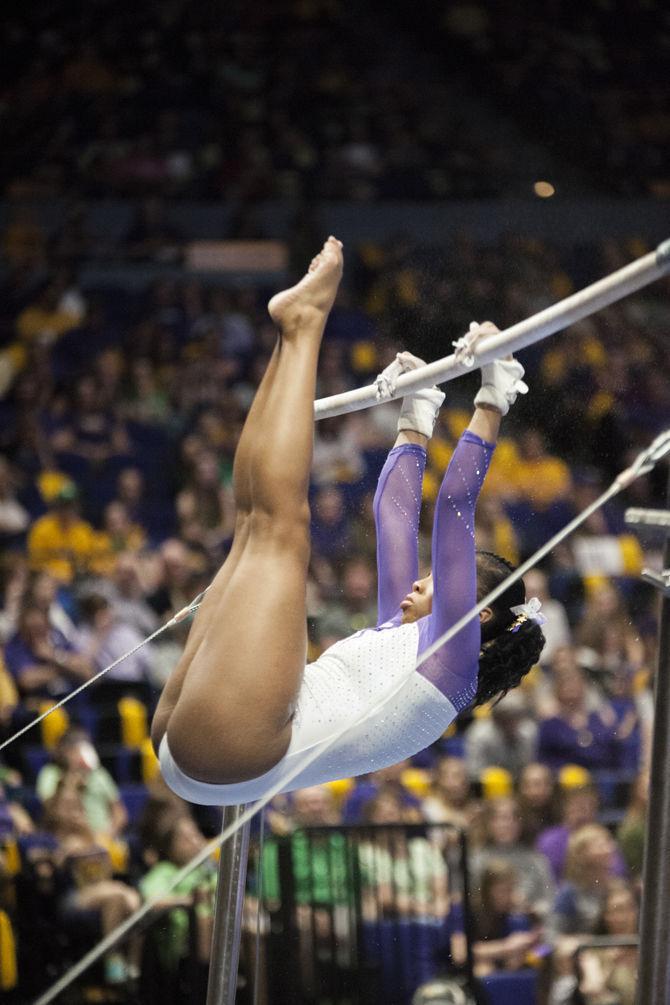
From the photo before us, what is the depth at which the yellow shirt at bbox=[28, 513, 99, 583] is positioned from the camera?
6012 mm

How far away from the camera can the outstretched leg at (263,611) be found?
78.2 inches

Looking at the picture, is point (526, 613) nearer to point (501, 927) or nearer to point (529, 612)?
point (529, 612)

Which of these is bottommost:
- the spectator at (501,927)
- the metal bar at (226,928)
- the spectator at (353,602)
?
the spectator at (501,927)

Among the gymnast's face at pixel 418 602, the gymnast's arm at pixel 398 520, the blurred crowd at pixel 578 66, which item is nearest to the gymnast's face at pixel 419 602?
the gymnast's face at pixel 418 602

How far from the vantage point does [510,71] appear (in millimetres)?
9695

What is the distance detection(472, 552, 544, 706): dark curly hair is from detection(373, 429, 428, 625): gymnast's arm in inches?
8.7

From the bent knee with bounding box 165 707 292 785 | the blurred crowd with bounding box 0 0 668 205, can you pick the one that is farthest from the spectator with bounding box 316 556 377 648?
the blurred crowd with bounding box 0 0 668 205

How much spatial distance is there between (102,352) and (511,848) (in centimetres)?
418

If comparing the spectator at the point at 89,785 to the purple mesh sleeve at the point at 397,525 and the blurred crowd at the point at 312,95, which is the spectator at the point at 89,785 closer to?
the purple mesh sleeve at the point at 397,525

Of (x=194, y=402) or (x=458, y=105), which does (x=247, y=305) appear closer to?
(x=194, y=402)

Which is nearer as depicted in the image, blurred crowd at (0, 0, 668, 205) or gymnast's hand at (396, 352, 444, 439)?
gymnast's hand at (396, 352, 444, 439)

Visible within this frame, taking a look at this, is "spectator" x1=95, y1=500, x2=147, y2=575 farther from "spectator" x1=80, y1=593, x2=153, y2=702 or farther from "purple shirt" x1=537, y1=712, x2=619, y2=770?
"purple shirt" x1=537, y1=712, x2=619, y2=770

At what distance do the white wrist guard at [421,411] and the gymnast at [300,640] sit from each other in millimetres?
353

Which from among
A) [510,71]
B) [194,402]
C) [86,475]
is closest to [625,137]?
[510,71]
